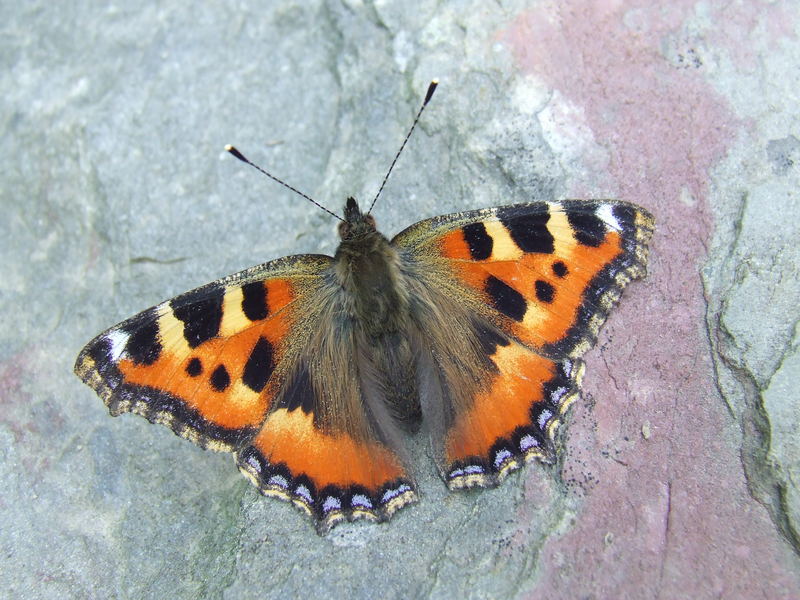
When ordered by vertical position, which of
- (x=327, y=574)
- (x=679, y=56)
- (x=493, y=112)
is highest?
(x=679, y=56)

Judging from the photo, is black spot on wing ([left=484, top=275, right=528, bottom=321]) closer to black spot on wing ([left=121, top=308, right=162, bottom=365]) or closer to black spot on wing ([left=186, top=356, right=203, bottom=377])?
black spot on wing ([left=186, top=356, right=203, bottom=377])

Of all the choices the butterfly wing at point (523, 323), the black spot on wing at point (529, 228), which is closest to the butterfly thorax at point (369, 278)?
the butterfly wing at point (523, 323)

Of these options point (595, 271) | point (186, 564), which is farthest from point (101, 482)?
point (595, 271)

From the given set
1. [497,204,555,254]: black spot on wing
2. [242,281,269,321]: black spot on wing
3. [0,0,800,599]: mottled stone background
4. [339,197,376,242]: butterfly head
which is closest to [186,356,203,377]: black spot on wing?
[242,281,269,321]: black spot on wing

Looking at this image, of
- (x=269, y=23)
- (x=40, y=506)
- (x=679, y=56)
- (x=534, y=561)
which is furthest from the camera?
(x=269, y=23)

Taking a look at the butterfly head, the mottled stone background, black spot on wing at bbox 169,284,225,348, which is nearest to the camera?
the mottled stone background

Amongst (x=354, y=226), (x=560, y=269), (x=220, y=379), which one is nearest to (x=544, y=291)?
(x=560, y=269)

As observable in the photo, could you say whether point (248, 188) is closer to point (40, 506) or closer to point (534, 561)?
point (40, 506)
